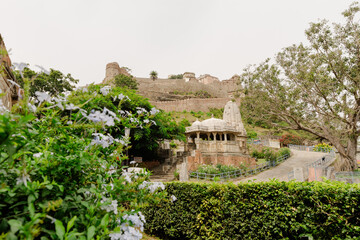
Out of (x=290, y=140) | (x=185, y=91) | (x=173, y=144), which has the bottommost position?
(x=173, y=144)

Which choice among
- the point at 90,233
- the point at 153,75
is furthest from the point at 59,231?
the point at 153,75

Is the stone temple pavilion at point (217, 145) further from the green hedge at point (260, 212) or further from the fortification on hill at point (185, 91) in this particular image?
the fortification on hill at point (185, 91)

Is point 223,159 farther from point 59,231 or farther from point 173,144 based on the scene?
point 59,231

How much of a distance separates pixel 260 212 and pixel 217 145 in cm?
1923

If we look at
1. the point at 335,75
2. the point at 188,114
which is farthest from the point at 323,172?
the point at 188,114

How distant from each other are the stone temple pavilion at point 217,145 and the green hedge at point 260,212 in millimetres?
13360

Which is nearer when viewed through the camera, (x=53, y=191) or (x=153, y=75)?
(x=53, y=191)

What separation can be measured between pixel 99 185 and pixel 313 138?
49915 mm

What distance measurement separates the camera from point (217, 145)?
957 inches

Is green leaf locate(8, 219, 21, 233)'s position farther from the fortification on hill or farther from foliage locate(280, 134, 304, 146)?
the fortification on hill

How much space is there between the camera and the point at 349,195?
3.92 m

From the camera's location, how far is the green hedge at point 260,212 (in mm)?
3992

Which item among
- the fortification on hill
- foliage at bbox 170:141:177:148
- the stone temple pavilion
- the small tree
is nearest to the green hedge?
the stone temple pavilion

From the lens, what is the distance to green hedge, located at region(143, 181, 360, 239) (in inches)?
157
